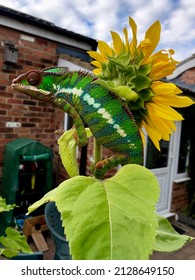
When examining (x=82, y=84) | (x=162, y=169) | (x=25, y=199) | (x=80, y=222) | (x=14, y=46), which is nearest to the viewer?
(x=80, y=222)

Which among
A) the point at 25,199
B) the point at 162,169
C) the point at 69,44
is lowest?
the point at 25,199

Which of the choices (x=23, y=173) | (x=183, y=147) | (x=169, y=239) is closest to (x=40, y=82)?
(x=169, y=239)

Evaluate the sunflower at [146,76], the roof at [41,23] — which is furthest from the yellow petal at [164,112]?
the roof at [41,23]

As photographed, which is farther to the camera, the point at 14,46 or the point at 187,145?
the point at 187,145

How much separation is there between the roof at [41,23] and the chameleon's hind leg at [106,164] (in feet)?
11.5

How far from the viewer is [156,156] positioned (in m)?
4.70

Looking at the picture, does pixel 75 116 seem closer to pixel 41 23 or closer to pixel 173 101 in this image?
pixel 173 101

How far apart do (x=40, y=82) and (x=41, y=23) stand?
357cm

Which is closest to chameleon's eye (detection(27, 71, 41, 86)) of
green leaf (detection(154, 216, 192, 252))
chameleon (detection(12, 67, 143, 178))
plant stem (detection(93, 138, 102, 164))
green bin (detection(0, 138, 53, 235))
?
chameleon (detection(12, 67, 143, 178))

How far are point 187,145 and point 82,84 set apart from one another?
5191 millimetres

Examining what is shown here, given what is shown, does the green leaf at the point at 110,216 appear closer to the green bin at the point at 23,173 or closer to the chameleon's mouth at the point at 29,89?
the chameleon's mouth at the point at 29,89
